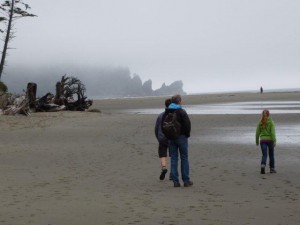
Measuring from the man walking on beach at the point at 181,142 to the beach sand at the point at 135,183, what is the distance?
28 centimetres

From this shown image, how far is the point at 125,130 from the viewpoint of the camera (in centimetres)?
2234

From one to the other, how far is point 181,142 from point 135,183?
1.39m

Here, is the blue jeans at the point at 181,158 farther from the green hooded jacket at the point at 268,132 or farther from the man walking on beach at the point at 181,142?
the green hooded jacket at the point at 268,132

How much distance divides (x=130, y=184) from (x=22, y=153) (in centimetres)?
642

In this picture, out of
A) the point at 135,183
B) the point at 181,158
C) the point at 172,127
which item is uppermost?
the point at 172,127

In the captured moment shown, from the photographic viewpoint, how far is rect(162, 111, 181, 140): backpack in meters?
9.45

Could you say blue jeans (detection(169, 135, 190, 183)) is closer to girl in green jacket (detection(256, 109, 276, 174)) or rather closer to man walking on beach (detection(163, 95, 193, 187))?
man walking on beach (detection(163, 95, 193, 187))

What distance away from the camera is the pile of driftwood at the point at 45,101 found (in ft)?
103

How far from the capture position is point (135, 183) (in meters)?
9.84

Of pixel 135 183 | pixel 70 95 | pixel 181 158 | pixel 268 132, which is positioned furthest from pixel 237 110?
pixel 135 183

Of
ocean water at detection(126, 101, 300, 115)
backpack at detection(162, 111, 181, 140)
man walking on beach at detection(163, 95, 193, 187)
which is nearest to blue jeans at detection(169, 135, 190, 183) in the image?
man walking on beach at detection(163, 95, 193, 187)

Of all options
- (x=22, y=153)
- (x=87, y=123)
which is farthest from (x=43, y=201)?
(x=87, y=123)

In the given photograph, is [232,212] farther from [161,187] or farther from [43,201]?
[43,201]

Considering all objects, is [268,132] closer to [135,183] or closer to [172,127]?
[172,127]
